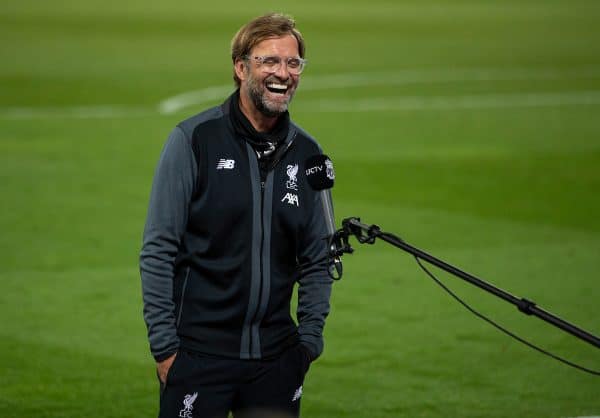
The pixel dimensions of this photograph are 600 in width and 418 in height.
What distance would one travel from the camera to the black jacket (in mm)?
5141

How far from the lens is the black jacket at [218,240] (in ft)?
16.9

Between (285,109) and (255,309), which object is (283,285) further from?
(285,109)

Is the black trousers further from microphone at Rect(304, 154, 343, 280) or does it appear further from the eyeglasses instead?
the eyeglasses

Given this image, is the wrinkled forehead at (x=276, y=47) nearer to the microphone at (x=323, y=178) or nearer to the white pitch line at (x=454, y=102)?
the microphone at (x=323, y=178)

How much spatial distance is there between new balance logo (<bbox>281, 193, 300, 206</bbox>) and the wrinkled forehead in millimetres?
583

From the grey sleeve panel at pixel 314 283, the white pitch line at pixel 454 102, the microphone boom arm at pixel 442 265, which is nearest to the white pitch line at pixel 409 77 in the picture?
the white pitch line at pixel 454 102

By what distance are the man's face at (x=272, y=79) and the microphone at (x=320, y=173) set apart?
257mm

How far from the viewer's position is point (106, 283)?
11188 millimetres

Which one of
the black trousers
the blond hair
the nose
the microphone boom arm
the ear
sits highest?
the blond hair

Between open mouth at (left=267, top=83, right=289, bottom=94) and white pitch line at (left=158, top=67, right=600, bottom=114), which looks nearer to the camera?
open mouth at (left=267, top=83, right=289, bottom=94)

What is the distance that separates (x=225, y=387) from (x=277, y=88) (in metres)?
1.26

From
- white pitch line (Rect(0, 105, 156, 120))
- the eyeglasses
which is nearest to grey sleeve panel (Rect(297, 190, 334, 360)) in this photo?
the eyeglasses

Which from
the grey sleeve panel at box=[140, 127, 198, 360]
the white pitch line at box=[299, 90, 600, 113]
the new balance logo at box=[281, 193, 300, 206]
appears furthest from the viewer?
the white pitch line at box=[299, 90, 600, 113]

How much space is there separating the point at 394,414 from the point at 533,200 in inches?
287
